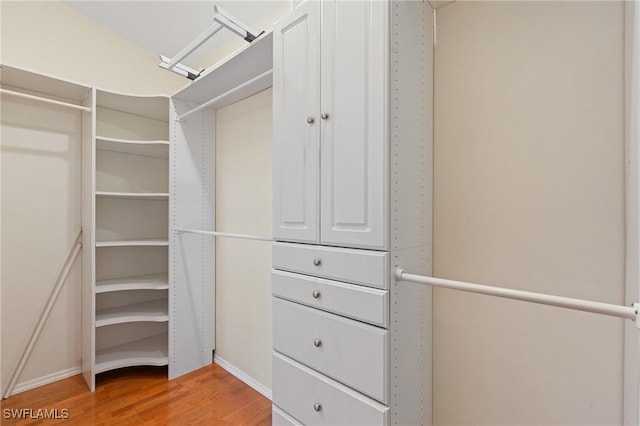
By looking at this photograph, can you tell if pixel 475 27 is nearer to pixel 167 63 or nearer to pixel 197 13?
pixel 167 63

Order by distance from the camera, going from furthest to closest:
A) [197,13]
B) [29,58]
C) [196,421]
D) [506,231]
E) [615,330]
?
[197,13] < [29,58] < [196,421] < [506,231] < [615,330]

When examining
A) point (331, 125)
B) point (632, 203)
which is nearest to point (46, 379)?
point (331, 125)

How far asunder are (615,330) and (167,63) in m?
2.56

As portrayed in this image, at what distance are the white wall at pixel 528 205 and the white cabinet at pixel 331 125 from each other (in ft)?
1.47

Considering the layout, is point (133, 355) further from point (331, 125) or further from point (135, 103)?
point (331, 125)

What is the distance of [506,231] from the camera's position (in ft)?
3.99

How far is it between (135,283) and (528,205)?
8.90 ft

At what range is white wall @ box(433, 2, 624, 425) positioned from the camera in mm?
1019

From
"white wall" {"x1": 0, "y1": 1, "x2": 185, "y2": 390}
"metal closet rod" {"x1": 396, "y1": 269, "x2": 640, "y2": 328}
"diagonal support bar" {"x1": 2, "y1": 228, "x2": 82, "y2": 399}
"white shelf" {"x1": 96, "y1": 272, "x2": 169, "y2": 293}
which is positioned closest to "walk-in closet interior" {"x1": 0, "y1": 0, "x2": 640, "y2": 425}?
"metal closet rod" {"x1": 396, "y1": 269, "x2": 640, "y2": 328}

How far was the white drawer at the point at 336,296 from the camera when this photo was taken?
1092mm

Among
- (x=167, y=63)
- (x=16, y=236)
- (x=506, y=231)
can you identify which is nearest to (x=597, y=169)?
(x=506, y=231)

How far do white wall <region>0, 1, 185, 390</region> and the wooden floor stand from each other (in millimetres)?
278

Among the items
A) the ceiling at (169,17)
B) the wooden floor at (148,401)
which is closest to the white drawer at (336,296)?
the wooden floor at (148,401)

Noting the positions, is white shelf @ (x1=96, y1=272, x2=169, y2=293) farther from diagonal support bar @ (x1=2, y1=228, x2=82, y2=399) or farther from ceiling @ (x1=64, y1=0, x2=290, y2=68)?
ceiling @ (x1=64, y1=0, x2=290, y2=68)
